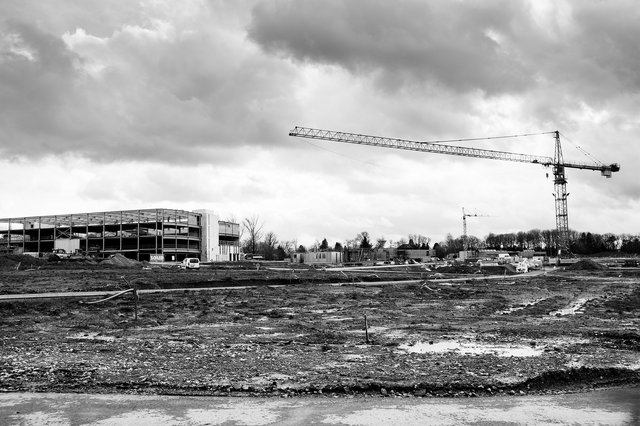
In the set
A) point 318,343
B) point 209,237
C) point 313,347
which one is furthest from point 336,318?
point 209,237

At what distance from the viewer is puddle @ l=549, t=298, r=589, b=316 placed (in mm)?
25359

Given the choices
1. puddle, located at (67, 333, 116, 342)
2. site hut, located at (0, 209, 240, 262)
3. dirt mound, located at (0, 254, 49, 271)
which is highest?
site hut, located at (0, 209, 240, 262)

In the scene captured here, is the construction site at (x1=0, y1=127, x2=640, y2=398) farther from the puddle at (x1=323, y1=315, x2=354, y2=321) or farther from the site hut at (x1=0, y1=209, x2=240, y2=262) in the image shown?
the site hut at (x1=0, y1=209, x2=240, y2=262)

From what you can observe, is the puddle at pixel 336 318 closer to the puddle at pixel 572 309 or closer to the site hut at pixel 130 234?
the puddle at pixel 572 309

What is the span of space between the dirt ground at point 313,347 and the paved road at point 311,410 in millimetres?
549

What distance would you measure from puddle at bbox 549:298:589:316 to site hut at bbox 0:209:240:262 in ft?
295

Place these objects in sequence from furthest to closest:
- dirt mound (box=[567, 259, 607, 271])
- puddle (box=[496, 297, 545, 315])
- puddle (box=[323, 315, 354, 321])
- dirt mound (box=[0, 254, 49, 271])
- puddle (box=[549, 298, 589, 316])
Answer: dirt mound (box=[567, 259, 607, 271]) → dirt mound (box=[0, 254, 49, 271]) → puddle (box=[496, 297, 545, 315]) → puddle (box=[549, 298, 589, 316]) → puddle (box=[323, 315, 354, 321])

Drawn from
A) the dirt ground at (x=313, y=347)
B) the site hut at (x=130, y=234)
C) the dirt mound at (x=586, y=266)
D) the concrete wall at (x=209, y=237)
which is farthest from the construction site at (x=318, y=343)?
the concrete wall at (x=209, y=237)

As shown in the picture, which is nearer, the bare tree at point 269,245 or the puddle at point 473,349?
the puddle at point 473,349

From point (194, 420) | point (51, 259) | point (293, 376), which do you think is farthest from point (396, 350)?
point (51, 259)

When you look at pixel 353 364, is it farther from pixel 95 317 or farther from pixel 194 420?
pixel 95 317

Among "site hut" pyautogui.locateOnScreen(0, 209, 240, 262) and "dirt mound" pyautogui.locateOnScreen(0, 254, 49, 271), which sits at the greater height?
"site hut" pyautogui.locateOnScreen(0, 209, 240, 262)

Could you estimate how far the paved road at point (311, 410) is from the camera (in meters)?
8.22

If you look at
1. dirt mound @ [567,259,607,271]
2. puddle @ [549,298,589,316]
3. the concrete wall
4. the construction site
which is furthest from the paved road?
the concrete wall
